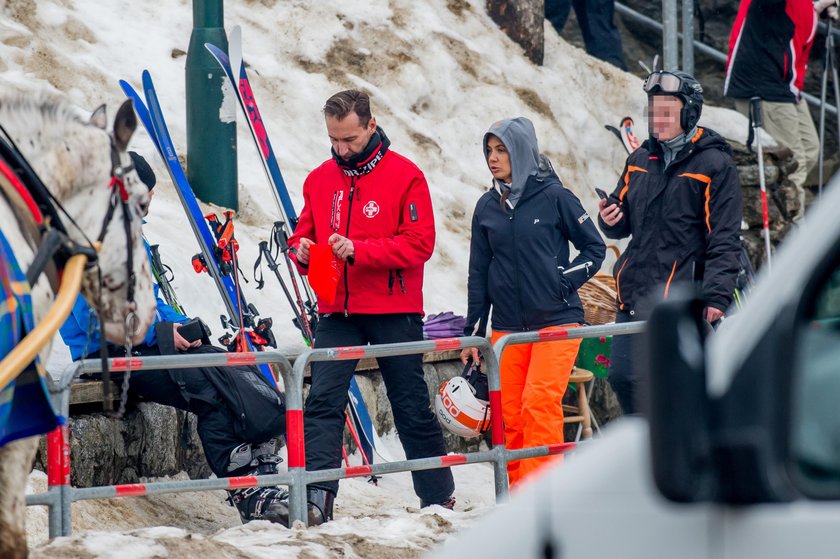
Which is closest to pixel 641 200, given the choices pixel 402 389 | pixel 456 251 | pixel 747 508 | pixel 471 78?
pixel 402 389

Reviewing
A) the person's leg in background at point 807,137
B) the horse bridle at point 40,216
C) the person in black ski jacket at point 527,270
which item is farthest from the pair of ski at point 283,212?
the person's leg in background at point 807,137

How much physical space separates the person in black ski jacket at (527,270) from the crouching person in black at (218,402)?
1.16m

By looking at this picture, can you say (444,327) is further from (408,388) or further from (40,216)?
(40,216)

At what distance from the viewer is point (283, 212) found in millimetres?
7852

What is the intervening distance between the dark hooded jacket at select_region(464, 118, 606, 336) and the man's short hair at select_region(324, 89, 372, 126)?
788 mm

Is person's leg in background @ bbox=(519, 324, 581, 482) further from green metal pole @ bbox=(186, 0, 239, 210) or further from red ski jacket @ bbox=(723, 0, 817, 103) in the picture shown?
red ski jacket @ bbox=(723, 0, 817, 103)

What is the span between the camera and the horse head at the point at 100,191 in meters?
4.39

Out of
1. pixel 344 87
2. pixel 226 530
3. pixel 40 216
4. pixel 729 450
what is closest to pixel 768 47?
pixel 344 87

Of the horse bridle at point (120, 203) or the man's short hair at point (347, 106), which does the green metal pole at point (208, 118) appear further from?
the horse bridle at point (120, 203)

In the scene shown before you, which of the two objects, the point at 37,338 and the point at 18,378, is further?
the point at 18,378

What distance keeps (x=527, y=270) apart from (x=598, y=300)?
2.44 m

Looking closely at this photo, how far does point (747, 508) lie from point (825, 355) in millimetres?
227

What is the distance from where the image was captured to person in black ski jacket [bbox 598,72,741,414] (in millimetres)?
6352

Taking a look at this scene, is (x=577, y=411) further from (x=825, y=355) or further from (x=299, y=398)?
(x=825, y=355)
